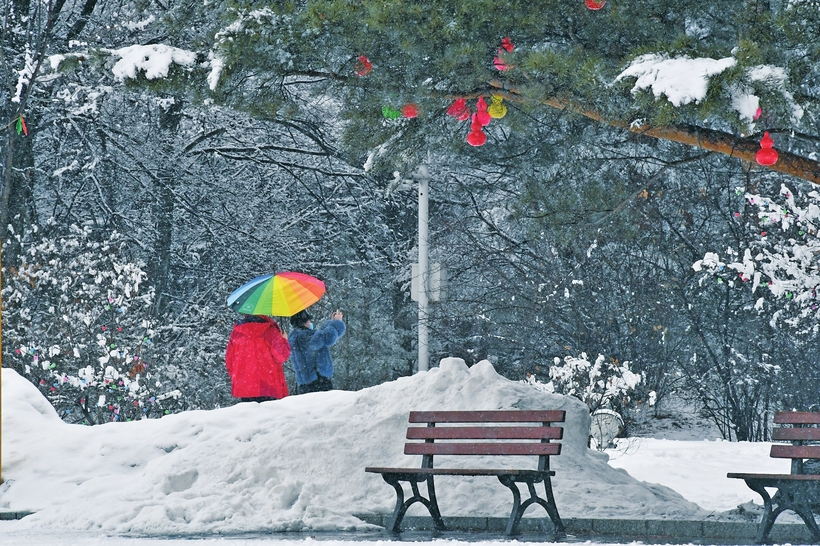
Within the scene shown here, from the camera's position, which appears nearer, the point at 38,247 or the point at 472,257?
the point at 38,247

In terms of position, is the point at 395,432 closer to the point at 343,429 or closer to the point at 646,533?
the point at 343,429

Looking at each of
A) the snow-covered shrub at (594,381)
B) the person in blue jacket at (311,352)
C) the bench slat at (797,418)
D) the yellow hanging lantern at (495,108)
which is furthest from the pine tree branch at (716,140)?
the snow-covered shrub at (594,381)

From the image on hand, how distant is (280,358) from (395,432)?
2.79 metres

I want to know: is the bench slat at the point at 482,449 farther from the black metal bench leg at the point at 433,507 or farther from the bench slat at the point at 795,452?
the bench slat at the point at 795,452

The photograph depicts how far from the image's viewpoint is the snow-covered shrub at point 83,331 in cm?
1323

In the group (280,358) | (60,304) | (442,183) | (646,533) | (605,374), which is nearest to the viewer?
(646,533)

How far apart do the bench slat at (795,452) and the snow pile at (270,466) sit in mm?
765

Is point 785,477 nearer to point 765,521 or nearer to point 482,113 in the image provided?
point 765,521

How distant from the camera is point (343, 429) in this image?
871cm

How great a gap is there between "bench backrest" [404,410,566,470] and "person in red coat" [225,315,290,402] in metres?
3.60

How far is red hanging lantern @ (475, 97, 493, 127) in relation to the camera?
24.5 feet

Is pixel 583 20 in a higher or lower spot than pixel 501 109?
higher

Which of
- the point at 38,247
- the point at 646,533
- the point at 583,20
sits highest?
the point at 583,20

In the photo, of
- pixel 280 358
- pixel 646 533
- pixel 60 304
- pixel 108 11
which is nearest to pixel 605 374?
pixel 280 358
